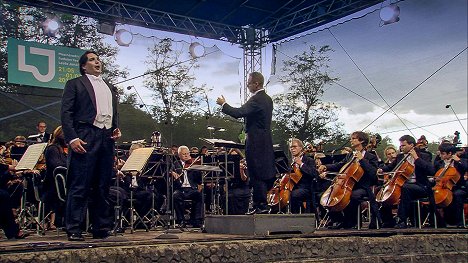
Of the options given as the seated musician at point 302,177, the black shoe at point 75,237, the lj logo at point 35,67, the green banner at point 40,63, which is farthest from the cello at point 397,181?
the lj logo at point 35,67

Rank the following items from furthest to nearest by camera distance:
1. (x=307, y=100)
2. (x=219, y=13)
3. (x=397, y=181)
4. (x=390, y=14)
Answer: (x=307, y=100) < (x=219, y=13) < (x=390, y=14) < (x=397, y=181)

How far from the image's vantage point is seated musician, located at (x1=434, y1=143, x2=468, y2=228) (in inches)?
319

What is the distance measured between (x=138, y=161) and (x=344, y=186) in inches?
118

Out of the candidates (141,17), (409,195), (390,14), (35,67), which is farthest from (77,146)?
(390,14)

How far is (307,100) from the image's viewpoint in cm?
1513

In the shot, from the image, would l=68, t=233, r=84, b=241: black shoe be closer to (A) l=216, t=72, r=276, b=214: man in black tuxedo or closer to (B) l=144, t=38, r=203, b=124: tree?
(A) l=216, t=72, r=276, b=214: man in black tuxedo

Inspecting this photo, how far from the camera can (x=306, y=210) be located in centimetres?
882

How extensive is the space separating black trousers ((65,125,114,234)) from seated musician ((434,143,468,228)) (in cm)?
532

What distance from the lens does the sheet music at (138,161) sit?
21.1ft

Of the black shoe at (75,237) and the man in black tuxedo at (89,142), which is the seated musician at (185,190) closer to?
the man in black tuxedo at (89,142)

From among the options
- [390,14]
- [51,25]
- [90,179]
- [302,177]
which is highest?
[390,14]

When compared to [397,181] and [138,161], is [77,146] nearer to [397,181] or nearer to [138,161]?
[138,161]

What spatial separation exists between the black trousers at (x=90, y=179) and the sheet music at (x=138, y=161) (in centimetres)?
106

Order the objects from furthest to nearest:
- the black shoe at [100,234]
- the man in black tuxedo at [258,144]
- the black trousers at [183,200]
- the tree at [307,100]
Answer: the tree at [307,100] → the black trousers at [183,200] → the man in black tuxedo at [258,144] → the black shoe at [100,234]
